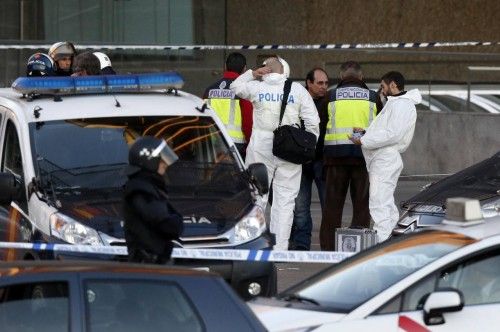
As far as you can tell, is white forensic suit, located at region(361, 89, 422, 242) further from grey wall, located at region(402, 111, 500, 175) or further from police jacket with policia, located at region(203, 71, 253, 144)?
grey wall, located at region(402, 111, 500, 175)

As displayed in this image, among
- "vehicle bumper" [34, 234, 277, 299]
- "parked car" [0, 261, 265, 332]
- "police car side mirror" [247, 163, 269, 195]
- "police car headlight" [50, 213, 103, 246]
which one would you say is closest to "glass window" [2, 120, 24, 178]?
"police car headlight" [50, 213, 103, 246]

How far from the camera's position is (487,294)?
23.5 ft

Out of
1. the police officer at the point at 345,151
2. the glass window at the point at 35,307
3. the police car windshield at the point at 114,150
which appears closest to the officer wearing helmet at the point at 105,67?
the police officer at the point at 345,151

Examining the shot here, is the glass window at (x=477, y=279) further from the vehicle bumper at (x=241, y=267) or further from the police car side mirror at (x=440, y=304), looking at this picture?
the vehicle bumper at (x=241, y=267)

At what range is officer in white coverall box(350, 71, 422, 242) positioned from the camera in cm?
1270

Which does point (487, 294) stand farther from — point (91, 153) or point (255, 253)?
point (91, 153)

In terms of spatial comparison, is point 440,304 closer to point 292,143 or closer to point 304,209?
point 292,143

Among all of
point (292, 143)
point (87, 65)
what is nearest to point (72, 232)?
point (87, 65)

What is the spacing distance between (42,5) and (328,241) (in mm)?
11213

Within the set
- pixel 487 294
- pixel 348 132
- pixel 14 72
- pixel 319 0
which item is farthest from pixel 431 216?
pixel 319 0

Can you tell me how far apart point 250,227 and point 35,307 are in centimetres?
436

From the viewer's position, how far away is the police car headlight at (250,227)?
31.6 ft

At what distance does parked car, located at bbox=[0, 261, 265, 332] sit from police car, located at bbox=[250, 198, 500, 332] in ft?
4.52

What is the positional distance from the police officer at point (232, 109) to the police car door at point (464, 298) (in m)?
6.29
